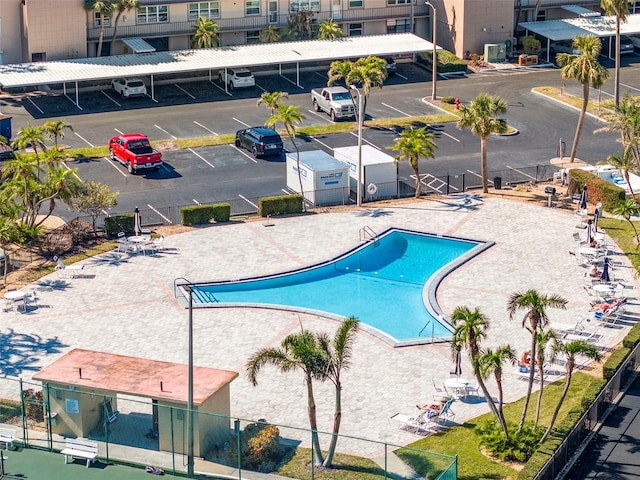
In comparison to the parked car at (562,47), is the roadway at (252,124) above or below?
below

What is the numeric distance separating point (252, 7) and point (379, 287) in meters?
39.1

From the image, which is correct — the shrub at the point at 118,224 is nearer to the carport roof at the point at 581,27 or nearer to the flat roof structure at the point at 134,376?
the flat roof structure at the point at 134,376

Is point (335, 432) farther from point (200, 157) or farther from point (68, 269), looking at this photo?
point (200, 157)

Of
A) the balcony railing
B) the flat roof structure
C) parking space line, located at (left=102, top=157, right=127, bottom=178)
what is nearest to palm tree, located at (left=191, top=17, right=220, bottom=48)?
the balcony railing

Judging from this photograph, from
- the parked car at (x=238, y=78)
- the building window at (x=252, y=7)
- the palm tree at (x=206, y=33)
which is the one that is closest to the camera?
the parked car at (x=238, y=78)

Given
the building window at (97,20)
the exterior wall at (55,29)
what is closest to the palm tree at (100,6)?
the exterior wall at (55,29)

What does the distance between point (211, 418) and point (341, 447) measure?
175 inches

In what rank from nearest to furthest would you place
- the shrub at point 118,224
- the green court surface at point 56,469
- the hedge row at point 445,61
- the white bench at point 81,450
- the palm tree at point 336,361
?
the palm tree at point 336,361
the green court surface at point 56,469
the white bench at point 81,450
the shrub at point 118,224
the hedge row at point 445,61

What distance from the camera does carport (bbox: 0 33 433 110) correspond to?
271ft

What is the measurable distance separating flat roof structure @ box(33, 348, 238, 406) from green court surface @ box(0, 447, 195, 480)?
95.7 inches

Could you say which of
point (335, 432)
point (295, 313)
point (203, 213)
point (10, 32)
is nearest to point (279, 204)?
point (203, 213)

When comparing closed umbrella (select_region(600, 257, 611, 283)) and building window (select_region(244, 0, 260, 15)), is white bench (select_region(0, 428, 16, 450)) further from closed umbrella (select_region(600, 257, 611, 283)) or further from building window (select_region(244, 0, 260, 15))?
building window (select_region(244, 0, 260, 15))

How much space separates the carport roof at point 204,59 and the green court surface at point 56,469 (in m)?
41.8

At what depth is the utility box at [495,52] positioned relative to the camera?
305 feet
